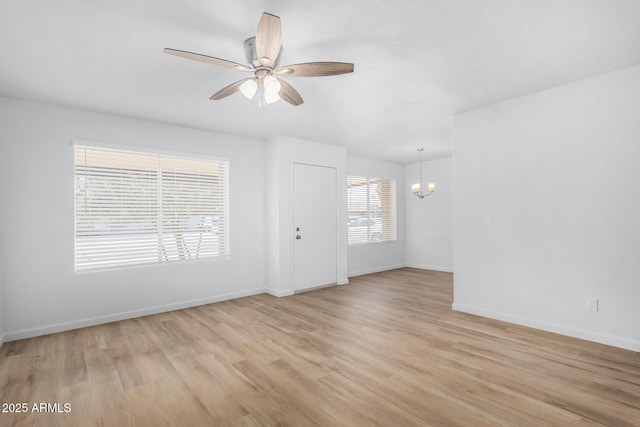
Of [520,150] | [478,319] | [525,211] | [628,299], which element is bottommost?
[478,319]

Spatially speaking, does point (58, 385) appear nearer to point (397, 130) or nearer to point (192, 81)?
point (192, 81)

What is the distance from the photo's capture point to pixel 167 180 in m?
4.48

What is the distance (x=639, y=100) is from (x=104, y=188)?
5.72 m

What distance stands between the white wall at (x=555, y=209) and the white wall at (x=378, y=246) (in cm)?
271

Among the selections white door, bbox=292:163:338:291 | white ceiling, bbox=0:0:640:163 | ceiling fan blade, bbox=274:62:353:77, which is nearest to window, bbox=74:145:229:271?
white ceiling, bbox=0:0:640:163

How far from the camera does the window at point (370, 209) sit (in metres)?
6.91

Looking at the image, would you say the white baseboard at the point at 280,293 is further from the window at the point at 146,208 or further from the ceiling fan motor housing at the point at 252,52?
the ceiling fan motor housing at the point at 252,52

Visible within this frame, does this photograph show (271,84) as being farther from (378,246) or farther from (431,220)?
(431,220)

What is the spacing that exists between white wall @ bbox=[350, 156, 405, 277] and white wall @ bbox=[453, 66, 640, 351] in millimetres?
2708

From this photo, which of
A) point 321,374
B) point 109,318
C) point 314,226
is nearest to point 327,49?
point 321,374

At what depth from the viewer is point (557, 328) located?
3.35m

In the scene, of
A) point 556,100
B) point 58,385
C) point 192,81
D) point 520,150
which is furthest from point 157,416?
point 556,100

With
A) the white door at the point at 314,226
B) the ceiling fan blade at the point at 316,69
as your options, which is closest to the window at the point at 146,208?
the white door at the point at 314,226

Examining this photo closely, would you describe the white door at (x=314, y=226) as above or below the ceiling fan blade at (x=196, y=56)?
below
